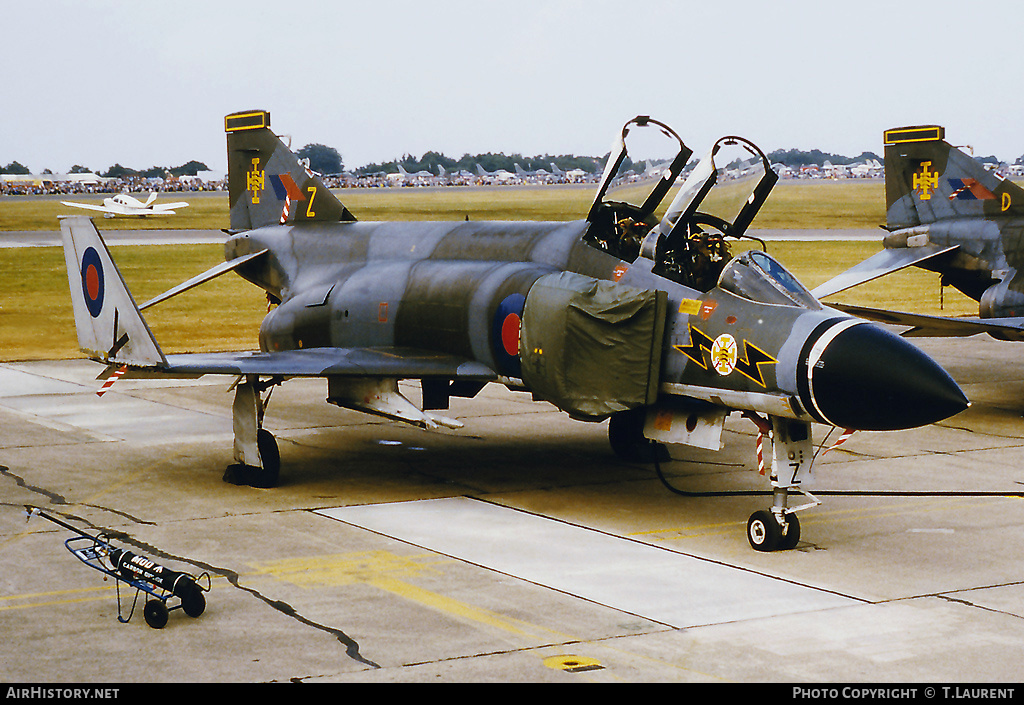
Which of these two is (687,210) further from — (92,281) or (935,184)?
(935,184)

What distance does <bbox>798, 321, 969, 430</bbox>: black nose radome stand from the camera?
950cm

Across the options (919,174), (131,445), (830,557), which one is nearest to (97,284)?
(131,445)

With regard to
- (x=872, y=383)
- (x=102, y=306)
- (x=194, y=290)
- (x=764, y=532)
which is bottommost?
(x=194, y=290)

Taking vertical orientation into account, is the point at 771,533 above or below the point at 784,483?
below

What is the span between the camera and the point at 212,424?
55.1ft

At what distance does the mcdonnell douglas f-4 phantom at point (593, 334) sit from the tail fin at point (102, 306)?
2 centimetres

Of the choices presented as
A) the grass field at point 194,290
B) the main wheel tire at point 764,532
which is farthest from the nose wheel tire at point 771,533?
the grass field at point 194,290

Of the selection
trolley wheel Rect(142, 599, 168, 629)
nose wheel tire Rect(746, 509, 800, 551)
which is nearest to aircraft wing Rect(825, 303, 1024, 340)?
nose wheel tire Rect(746, 509, 800, 551)

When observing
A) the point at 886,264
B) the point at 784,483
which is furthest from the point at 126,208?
the point at 784,483

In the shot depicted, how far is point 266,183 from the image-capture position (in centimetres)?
1736

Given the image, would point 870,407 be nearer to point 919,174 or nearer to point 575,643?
point 575,643

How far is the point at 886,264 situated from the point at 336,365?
37.7 ft

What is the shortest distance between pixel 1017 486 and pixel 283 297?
947cm

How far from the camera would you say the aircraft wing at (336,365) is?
12453 millimetres
